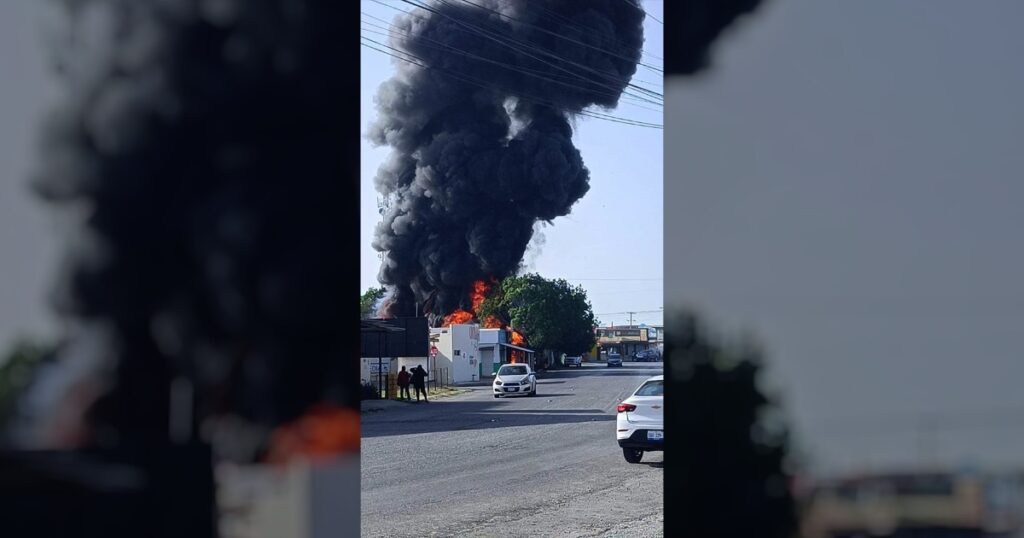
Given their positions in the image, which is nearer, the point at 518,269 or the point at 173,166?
the point at 173,166

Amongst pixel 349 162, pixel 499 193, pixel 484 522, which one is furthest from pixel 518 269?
pixel 349 162

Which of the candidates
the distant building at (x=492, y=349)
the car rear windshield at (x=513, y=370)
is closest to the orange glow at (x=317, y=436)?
the car rear windshield at (x=513, y=370)

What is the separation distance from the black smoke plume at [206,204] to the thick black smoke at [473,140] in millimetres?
32399

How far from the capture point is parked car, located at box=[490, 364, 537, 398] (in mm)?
26031

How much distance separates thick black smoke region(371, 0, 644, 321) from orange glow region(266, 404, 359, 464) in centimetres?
3255

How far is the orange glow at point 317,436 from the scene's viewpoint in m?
3.50

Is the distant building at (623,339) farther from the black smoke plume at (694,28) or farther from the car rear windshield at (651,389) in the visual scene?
the black smoke plume at (694,28)

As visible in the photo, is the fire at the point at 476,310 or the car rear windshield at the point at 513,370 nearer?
the car rear windshield at the point at 513,370

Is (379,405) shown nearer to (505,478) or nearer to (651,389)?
(651,389)

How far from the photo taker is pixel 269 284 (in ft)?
11.4

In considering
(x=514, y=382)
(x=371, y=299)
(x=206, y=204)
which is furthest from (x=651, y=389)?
(x=371, y=299)

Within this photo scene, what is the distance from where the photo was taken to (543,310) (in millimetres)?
46094

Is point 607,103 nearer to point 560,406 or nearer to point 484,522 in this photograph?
point 560,406

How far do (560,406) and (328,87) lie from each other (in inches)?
749
